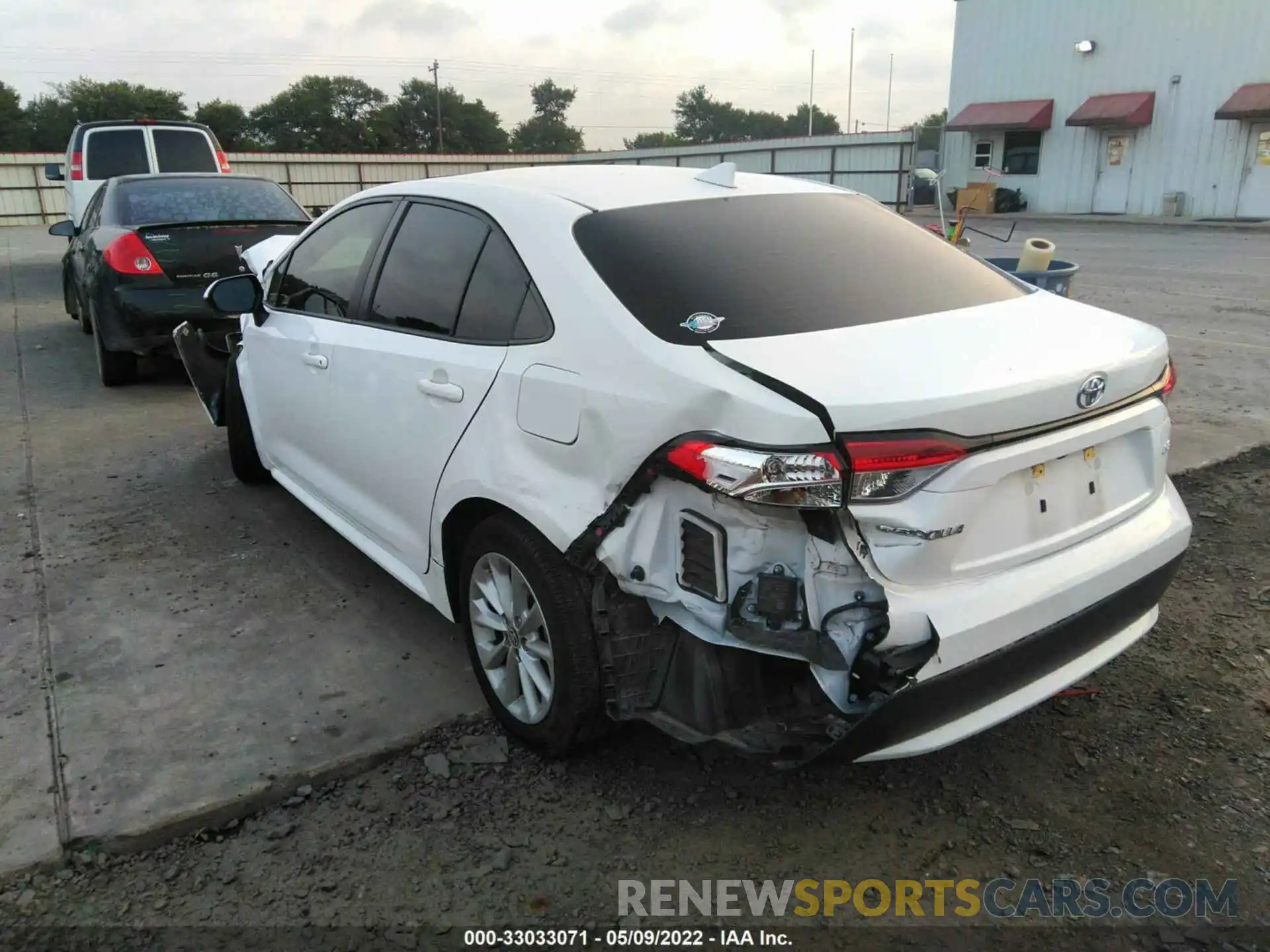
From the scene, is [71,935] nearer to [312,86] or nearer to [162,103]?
[162,103]

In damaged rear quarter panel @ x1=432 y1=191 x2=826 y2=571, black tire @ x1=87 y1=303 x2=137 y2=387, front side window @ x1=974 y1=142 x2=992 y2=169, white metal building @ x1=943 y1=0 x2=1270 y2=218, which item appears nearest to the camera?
damaged rear quarter panel @ x1=432 y1=191 x2=826 y2=571

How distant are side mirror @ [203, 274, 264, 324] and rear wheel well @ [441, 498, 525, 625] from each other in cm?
200

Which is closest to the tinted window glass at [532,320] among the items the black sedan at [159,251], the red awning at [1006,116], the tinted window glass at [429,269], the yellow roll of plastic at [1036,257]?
the tinted window glass at [429,269]

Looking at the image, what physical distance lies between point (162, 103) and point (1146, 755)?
6871 centimetres

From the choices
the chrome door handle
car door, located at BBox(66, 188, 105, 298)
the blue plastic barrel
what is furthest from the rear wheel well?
car door, located at BBox(66, 188, 105, 298)

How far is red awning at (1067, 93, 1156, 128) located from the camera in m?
27.6

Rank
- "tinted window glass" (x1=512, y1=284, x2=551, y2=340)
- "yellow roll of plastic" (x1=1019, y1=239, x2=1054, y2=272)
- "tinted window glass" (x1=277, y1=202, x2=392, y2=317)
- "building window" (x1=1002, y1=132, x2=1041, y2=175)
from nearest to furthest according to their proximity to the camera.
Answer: "tinted window glass" (x1=512, y1=284, x2=551, y2=340), "tinted window glass" (x1=277, y1=202, x2=392, y2=317), "yellow roll of plastic" (x1=1019, y1=239, x2=1054, y2=272), "building window" (x1=1002, y1=132, x2=1041, y2=175)

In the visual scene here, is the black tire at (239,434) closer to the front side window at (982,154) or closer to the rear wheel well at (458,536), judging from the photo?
the rear wheel well at (458,536)

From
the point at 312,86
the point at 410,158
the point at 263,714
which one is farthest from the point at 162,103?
the point at 263,714

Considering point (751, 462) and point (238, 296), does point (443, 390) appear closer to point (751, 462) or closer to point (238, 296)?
point (751, 462)

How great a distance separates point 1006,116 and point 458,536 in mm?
32357

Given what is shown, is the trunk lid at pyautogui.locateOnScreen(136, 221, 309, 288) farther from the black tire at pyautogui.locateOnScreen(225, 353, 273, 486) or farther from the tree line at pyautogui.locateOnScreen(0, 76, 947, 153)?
the tree line at pyautogui.locateOnScreen(0, 76, 947, 153)

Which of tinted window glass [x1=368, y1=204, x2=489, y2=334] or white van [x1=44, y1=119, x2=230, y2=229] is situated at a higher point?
white van [x1=44, y1=119, x2=230, y2=229]

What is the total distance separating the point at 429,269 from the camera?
3311 millimetres
